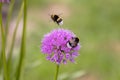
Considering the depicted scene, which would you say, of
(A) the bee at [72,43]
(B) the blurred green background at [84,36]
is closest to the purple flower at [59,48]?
(A) the bee at [72,43]

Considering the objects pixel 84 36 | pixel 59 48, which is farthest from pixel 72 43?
pixel 84 36

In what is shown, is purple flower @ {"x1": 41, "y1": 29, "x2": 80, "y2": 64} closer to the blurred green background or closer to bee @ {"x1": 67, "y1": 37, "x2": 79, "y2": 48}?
bee @ {"x1": 67, "y1": 37, "x2": 79, "y2": 48}

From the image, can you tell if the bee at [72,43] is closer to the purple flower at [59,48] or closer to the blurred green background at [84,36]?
the purple flower at [59,48]

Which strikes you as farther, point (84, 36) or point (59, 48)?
point (84, 36)

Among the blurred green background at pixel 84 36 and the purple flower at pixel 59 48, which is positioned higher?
the blurred green background at pixel 84 36

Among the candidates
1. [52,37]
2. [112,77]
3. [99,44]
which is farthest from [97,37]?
[52,37]

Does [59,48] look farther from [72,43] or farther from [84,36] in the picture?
[84,36]
